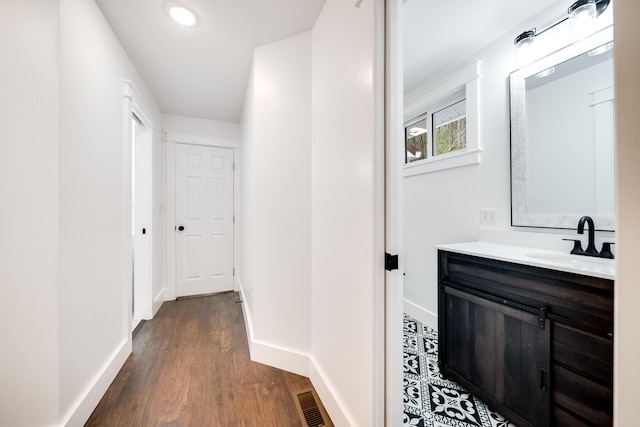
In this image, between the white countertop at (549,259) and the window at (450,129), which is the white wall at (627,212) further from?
the window at (450,129)

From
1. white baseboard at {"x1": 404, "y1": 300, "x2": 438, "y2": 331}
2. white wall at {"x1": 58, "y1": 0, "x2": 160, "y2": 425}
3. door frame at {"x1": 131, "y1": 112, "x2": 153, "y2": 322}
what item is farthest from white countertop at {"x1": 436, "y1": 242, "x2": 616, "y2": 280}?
door frame at {"x1": 131, "y1": 112, "x2": 153, "y2": 322}

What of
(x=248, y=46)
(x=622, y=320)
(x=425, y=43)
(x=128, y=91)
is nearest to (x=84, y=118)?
(x=128, y=91)

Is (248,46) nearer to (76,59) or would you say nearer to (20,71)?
(76,59)

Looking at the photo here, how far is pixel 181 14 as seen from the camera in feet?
5.01

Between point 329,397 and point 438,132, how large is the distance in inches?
94.4

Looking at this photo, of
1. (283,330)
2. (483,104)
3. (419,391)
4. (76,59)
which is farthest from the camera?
(483,104)

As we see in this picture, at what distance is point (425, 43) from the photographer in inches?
72.4

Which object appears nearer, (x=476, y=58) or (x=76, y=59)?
(x=76, y=59)

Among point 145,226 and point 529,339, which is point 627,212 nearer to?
point 529,339

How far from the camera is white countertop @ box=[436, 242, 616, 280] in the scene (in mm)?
962

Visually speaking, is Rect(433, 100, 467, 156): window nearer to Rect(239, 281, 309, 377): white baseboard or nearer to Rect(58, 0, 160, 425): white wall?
Rect(239, 281, 309, 377): white baseboard

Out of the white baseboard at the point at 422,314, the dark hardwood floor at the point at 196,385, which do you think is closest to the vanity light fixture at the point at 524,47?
the white baseboard at the point at 422,314

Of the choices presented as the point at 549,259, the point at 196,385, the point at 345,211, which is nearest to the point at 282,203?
the point at 345,211

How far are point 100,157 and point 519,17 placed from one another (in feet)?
9.56
